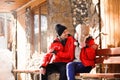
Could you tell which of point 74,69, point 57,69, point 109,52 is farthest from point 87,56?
point 57,69

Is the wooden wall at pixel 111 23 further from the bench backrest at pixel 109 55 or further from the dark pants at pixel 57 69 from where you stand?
the dark pants at pixel 57 69

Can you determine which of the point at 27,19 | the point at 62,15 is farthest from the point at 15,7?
the point at 62,15

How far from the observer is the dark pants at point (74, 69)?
5508 mm

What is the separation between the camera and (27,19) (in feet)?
37.2

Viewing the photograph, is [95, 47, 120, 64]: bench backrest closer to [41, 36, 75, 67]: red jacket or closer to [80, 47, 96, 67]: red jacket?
[80, 47, 96, 67]: red jacket

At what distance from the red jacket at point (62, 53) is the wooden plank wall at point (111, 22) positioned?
3.55 feet

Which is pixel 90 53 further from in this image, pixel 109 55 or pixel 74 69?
pixel 109 55

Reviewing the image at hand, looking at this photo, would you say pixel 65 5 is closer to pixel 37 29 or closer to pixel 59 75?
pixel 59 75

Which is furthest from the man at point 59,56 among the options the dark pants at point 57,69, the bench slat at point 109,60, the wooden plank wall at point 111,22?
the wooden plank wall at point 111,22

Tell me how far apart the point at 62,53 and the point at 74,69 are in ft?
1.26

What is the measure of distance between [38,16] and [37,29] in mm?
468

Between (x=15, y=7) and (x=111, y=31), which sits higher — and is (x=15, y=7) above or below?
above

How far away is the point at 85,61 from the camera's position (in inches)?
219

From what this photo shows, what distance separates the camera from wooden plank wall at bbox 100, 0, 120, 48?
6516 mm
